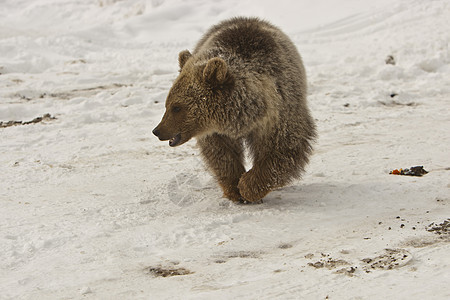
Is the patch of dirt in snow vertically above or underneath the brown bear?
underneath

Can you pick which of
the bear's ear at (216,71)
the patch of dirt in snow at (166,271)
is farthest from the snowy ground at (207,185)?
the bear's ear at (216,71)

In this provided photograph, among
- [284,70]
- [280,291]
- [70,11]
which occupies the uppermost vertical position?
[70,11]

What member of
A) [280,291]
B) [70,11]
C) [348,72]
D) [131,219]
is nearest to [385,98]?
[348,72]

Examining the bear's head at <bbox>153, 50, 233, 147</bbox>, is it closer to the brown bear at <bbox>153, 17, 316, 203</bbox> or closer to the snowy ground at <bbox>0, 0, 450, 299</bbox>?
the brown bear at <bbox>153, 17, 316, 203</bbox>

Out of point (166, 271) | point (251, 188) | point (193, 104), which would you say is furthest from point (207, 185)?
point (166, 271)

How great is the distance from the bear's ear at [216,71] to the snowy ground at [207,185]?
128 cm

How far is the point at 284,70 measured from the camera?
215 inches

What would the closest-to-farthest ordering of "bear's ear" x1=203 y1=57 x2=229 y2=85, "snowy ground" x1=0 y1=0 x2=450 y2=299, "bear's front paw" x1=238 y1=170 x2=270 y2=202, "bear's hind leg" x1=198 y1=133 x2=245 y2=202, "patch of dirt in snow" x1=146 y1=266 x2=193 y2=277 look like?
"snowy ground" x1=0 y1=0 x2=450 y2=299
"patch of dirt in snow" x1=146 y1=266 x2=193 y2=277
"bear's ear" x1=203 y1=57 x2=229 y2=85
"bear's front paw" x1=238 y1=170 x2=270 y2=202
"bear's hind leg" x1=198 y1=133 x2=245 y2=202

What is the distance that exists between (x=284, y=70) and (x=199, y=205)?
5.33 feet

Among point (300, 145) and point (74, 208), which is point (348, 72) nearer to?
point (300, 145)

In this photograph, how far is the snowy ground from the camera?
3.84 meters

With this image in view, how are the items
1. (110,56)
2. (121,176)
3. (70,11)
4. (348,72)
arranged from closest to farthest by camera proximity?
1. (121,176)
2. (348,72)
3. (110,56)
4. (70,11)

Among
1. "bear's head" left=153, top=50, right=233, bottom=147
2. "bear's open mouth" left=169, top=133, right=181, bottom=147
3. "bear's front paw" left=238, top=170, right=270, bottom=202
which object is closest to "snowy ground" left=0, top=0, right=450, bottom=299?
A: "bear's front paw" left=238, top=170, right=270, bottom=202

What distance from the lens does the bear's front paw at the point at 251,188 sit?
17.9ft
